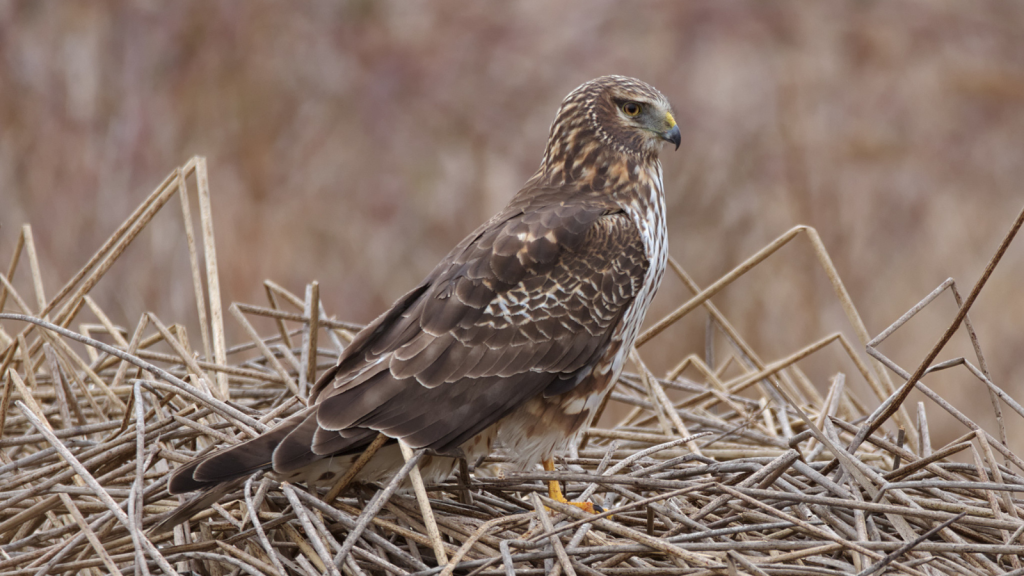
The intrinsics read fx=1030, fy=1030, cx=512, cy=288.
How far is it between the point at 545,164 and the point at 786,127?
216 inches

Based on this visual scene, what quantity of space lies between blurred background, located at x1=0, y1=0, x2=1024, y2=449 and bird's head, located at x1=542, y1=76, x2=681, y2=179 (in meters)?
4.36

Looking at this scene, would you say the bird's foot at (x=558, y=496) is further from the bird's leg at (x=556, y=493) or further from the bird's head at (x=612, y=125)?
the bird's head at (x=612, y=125)

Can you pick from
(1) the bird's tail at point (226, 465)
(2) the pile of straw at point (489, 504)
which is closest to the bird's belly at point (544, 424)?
(2) the pile of straw at point (489, 504)

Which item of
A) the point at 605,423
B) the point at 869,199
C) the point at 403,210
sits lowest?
the point at 605,423

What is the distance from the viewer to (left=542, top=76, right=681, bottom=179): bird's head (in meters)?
3.96

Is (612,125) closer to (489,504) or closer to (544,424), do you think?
(544,424)

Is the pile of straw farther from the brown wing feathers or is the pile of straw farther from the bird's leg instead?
the brown wing feathers

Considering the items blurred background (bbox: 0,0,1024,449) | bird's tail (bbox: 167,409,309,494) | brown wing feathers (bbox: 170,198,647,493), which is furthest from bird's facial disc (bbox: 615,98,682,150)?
blurred background (bbox: 0,0,1024,449)

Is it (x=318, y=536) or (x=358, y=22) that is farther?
(x=358, y=22)

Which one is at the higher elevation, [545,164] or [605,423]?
[545,164]

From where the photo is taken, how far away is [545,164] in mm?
4188

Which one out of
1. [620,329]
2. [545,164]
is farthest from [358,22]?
[620,329]

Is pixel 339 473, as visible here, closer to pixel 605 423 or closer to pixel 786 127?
pixel 605 423

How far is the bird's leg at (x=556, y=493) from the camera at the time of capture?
3.18 meters
